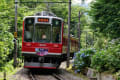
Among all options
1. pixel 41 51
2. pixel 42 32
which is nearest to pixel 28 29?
pixel 42 32

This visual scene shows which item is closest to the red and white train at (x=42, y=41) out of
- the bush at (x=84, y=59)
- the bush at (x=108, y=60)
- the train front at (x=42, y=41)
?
the train front at (x=42, y=41)

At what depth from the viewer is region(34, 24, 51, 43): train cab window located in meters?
14.3

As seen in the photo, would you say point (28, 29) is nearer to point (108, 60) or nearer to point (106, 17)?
point (106, 17)

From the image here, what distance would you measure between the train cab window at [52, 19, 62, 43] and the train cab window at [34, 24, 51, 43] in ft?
0.94

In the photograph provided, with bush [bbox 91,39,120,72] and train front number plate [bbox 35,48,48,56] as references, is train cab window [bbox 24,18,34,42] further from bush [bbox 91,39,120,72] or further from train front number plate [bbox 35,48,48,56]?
bush [bbox 91,39,120,72]

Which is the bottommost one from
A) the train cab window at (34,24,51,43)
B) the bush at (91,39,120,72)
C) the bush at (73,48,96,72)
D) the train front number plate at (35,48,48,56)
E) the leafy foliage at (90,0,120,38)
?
the bush at (73,48,96,72)

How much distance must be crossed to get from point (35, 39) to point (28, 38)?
0.42 m

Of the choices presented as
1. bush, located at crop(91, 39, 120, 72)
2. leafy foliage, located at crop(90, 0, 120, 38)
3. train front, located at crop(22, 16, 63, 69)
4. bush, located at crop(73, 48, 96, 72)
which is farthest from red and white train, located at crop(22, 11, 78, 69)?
bush, located at crop(91, 39, 120, 72)

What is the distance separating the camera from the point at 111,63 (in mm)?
9609

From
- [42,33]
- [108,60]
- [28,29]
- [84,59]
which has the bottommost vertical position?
[84,59]

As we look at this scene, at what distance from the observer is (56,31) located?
14.5 metres

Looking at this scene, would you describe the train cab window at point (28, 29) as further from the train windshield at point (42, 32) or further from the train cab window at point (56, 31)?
the train cab window at point (56, 31)

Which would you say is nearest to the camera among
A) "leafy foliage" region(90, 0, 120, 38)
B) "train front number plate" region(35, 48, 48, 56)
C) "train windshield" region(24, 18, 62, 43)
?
"leafy foliage" region(90, 0, 120, 38)

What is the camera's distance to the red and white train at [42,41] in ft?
46.9
